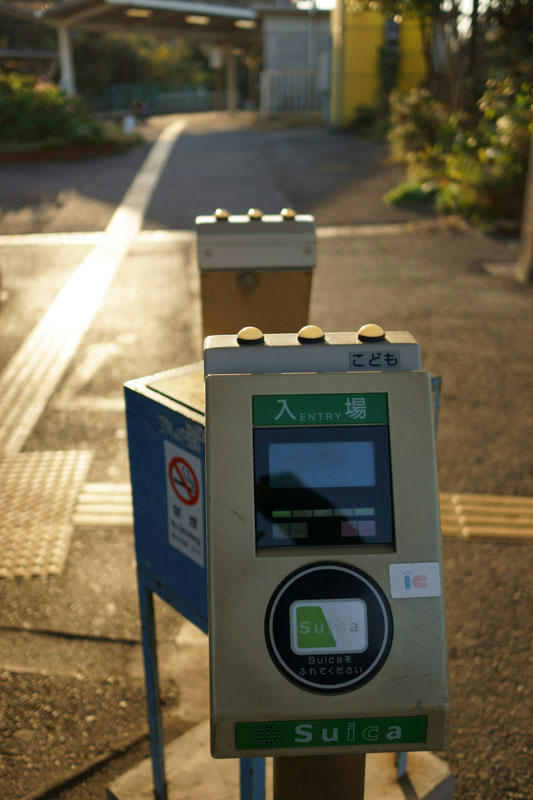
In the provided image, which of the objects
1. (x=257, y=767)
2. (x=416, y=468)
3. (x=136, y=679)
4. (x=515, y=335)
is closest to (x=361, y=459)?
(x=416, y=468)

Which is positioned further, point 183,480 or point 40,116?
point 40,116

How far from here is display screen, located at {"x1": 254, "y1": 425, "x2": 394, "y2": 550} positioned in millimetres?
1494

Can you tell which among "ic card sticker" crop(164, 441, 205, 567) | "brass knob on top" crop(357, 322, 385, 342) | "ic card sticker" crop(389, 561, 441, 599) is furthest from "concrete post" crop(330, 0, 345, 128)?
"ic card sticker" crop(389, 561, 441, 599)

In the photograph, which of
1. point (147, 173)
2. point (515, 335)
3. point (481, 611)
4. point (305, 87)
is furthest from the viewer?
point (305, 87)

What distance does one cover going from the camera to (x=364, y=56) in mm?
22484

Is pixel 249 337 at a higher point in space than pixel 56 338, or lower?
higher

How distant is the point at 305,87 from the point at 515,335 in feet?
77.3

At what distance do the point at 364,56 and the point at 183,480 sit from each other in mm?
22945

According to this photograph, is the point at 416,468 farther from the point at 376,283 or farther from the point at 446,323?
the point at 376,283

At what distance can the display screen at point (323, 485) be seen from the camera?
149 centimetres

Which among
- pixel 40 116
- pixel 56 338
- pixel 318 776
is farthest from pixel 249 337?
pixel 40 116

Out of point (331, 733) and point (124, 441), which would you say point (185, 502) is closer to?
point (331, 733)

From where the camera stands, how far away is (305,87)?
28.5 m

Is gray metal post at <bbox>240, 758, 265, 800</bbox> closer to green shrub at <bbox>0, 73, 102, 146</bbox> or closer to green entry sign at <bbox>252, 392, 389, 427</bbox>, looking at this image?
green entry sign at <bbox>252, 392, 389, 427</bbox>
